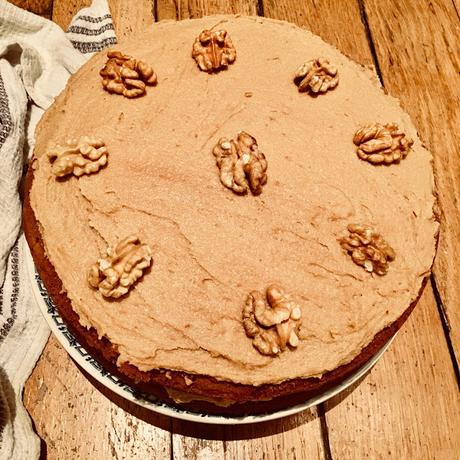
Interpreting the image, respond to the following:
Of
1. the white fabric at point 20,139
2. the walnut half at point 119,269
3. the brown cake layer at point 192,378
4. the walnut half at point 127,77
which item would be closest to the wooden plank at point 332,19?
the white fabric at point 20,139

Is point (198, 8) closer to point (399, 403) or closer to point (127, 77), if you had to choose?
point (127, 77)

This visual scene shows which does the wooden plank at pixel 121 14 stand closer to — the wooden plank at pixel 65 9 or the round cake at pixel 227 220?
the wooden plank at pixel 65 9

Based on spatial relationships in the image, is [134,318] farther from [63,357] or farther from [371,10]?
[371,10]

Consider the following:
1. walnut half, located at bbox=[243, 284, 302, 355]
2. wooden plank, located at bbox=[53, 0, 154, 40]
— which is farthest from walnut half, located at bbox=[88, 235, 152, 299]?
wooden plank, located at bbox=[53, 0, 154, 40]

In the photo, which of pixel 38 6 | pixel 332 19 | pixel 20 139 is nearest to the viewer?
pixel 20 139

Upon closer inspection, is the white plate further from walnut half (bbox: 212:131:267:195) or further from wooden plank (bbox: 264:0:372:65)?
wooden plank (bbox: 264:0:372:65)

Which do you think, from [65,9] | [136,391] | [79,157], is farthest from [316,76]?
[65,9]
